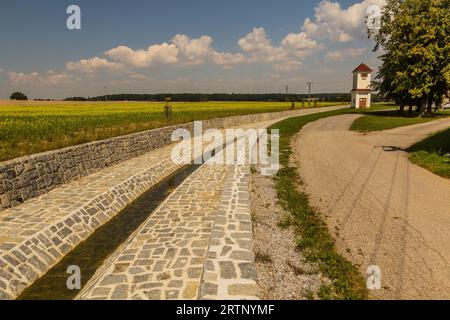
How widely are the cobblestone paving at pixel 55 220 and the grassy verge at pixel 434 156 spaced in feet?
37.6

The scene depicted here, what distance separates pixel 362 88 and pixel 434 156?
213 ft

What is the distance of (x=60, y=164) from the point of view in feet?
31.9

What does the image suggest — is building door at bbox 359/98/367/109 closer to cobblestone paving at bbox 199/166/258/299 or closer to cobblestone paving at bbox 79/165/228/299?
cobblestone paving at bbox 199/166/258/299

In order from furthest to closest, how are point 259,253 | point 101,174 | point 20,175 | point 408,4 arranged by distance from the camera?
point 408,4, point 101,174, point 20,175, point 259,253

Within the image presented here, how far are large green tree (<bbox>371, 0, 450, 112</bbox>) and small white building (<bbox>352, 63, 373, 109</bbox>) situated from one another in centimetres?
3357

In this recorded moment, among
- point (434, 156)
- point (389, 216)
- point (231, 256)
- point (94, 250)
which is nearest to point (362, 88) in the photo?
point (434, 156)

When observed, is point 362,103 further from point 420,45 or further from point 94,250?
point 94,250

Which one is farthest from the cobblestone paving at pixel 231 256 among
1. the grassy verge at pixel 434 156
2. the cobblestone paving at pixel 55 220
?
the grassy verge at pixel 434 156

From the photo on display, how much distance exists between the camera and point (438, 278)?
4.64m

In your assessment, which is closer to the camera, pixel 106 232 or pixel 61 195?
pixel 106 232

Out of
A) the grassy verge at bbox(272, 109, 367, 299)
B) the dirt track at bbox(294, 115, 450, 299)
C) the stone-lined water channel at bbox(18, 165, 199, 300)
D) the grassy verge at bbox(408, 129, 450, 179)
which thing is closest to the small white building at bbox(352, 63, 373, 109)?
the grassy verge at bbox(408, 129, 450, 179)
